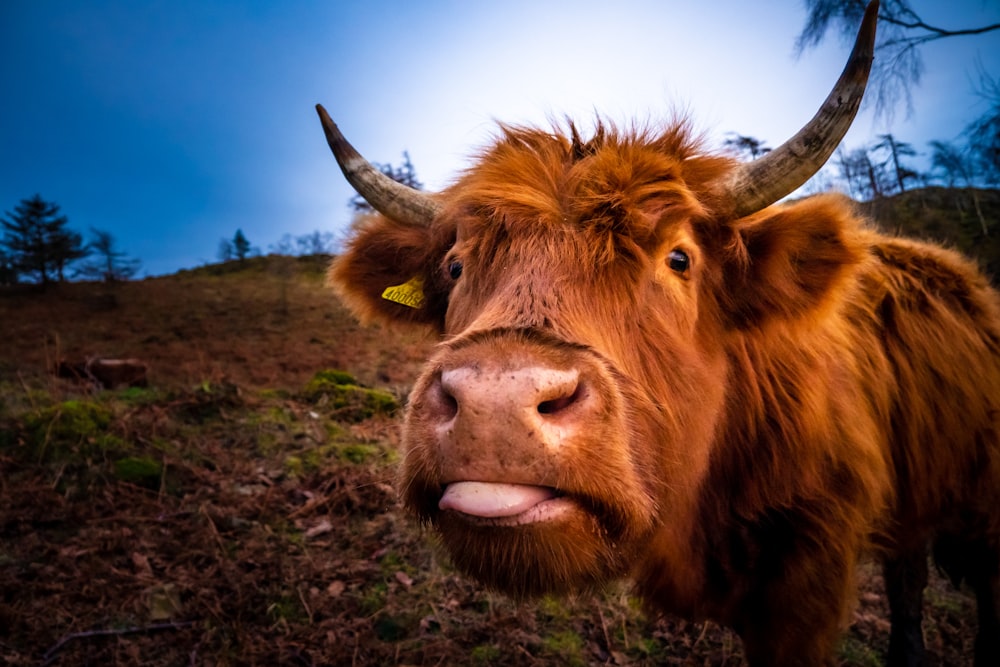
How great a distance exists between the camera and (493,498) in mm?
1312

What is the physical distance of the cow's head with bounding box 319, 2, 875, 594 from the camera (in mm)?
1335

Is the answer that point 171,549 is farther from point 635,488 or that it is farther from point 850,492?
point 850,492

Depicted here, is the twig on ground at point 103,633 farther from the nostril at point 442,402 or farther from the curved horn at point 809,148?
the curved horn at point 809,148

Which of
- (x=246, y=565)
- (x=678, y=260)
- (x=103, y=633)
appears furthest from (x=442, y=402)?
(x=246, y=565)

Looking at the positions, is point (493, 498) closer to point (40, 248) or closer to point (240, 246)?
point (40, 248)

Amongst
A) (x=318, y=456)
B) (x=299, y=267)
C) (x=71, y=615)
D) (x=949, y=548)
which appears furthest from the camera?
(x=299, y=267)

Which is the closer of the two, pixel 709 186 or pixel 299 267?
pixel 709 186

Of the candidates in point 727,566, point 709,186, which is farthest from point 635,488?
point 709,186

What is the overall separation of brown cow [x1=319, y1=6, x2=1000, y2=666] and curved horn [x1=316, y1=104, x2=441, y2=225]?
A: 0.5 inches

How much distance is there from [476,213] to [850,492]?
7.30ft

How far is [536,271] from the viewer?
1794mm

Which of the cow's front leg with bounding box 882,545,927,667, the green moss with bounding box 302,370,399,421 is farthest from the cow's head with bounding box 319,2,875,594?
the green moss with bounding box 302,370,399,421

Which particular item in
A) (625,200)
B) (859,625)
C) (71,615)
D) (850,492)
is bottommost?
(859,625)

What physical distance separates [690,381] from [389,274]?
6.82 feet
